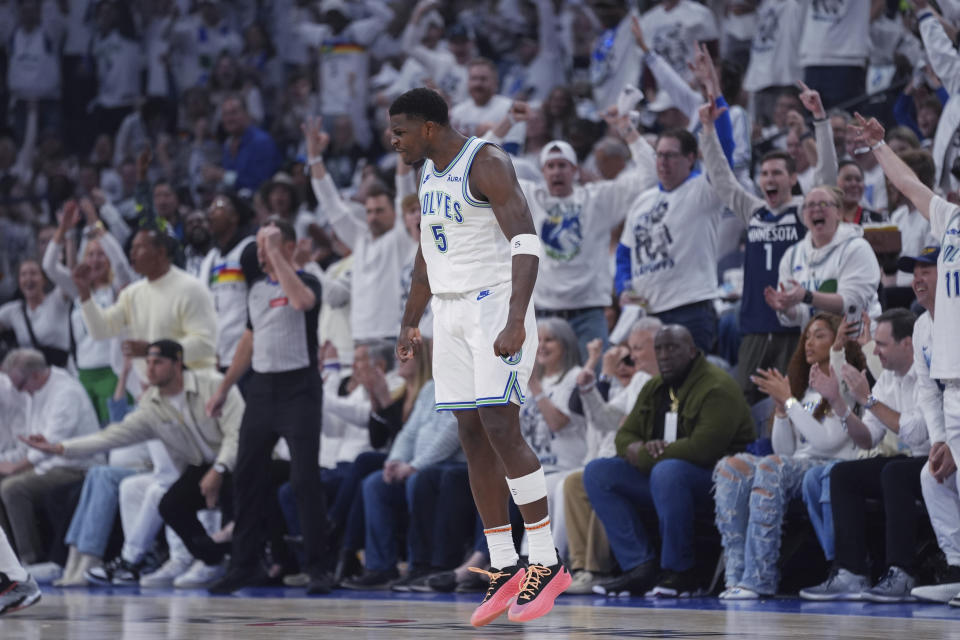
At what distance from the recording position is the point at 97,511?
34.3 ft

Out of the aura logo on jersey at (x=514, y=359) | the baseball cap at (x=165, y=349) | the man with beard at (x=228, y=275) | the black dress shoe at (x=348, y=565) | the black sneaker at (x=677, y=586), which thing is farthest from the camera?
the man with beard at (x=228, y=275)

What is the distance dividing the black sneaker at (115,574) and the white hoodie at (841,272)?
15.7ft

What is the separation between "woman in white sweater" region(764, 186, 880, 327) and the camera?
8.19m

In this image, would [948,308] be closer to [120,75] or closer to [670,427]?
[670,427]

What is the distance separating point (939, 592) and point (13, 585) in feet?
14.3

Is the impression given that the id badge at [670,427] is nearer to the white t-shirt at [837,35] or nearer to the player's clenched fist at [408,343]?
the player's clenched fist at [408,343]

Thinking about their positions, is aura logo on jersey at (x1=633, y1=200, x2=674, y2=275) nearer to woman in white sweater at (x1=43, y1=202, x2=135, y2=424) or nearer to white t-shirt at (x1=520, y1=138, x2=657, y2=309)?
white t-shirt at (x1=520, y1=138, x2=657, y2=309)

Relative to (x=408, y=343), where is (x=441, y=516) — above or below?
below

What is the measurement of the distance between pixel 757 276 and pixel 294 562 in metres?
3.58

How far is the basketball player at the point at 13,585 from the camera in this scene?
6.88 m

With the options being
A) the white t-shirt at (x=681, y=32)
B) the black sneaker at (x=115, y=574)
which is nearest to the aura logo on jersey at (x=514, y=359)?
the black sneaker at (x=115, y=574)

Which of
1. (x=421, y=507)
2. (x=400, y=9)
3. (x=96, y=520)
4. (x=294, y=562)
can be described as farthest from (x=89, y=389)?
(x=400, y=9)

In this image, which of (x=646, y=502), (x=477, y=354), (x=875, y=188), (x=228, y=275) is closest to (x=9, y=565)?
(x=477, y=354)

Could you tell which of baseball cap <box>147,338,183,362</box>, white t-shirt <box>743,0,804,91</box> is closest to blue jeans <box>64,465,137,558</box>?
baseball cap <box>147,338,183,362</box>
